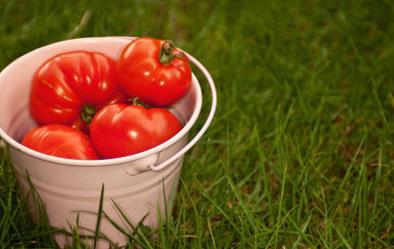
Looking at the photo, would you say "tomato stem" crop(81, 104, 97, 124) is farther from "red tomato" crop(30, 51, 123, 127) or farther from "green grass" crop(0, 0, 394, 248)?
"green grass" crop(0, 0, 394, 248)

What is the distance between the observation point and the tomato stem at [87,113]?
1630 millimetres

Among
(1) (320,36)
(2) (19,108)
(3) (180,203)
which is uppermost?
(2) (19,108)

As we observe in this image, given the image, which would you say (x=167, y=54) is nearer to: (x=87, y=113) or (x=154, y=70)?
(x=154, y=70)

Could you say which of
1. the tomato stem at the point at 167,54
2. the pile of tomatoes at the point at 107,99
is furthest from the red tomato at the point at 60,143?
the tomato stem at the point at 167,54

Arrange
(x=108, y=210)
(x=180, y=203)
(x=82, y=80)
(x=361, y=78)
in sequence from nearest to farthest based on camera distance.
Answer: (x=108, y=210), (x=82, y=80), (x=180, y=203), (x=361, y=78)

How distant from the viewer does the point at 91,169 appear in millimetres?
1347

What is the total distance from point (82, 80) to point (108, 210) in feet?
1.21

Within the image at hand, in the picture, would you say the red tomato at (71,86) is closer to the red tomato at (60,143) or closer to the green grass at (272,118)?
the red tomato at (60,143)

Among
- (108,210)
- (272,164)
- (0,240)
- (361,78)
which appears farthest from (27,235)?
(361,78)

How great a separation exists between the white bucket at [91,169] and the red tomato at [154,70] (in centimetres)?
7

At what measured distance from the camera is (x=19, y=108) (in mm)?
1634

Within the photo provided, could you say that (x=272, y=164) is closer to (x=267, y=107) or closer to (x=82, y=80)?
(x=267, y=107)

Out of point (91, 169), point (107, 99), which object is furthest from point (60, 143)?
point (107, 99)

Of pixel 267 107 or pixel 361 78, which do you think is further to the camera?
pixel 361 78
